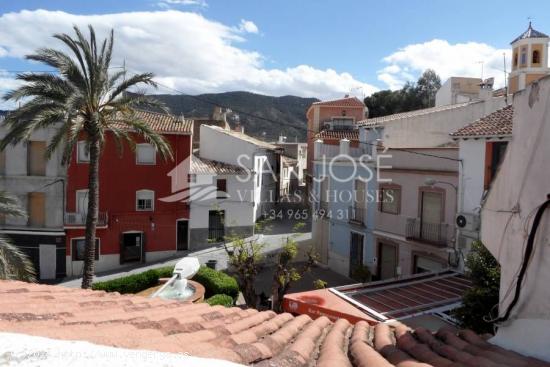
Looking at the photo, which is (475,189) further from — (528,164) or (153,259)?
(153,259)

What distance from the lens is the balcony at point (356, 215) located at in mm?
21609

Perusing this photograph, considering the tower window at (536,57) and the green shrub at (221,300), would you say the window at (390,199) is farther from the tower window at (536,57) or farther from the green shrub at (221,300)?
the tower window at (536,57)

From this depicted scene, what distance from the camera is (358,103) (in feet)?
120

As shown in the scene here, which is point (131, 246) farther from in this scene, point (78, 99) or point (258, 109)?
point (258, 109)

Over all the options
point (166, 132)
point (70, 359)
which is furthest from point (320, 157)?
point (70, 359)

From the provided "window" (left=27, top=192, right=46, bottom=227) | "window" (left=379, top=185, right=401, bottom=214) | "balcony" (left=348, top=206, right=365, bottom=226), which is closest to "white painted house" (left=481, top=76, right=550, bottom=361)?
"window" (left=379, top=185, right=401, bottom=214)

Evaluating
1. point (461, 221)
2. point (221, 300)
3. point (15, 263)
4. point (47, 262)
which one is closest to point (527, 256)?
point (461, 221)

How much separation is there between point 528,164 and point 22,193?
85.2 ft

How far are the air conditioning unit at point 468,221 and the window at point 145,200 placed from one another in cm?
1703

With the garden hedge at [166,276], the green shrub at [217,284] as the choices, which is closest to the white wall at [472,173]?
the green shrub at [217,284]

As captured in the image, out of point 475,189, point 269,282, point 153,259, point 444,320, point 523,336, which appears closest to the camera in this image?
point 523,336

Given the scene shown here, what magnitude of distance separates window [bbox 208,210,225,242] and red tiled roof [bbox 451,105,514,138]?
616 inches

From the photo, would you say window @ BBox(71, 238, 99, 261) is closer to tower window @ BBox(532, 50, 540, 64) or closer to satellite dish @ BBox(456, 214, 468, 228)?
satellite dish @ BBox(456, 214, 468, 228)

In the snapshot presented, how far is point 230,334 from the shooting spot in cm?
418
